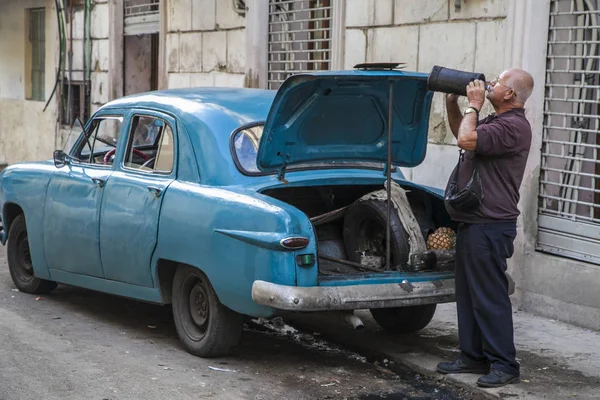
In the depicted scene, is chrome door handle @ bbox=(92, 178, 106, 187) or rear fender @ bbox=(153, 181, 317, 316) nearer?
rear fender @ bbox=(153, 181, 317, 316)

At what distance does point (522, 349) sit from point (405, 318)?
864mm

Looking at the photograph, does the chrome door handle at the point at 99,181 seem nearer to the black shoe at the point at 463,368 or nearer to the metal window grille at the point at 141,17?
the black shoe at the point at 463,368

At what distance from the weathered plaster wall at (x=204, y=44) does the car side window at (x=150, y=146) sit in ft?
19.5

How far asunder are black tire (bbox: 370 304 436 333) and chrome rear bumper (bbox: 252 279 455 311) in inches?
36.9

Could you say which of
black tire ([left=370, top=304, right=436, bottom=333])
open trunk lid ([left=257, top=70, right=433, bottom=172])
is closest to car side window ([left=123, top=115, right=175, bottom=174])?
open trunk lid ([left=257, top=70, right=433, bottom=172])

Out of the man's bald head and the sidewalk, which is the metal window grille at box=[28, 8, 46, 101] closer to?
the sidewalk

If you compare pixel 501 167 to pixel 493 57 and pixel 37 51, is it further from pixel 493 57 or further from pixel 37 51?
pixel 37 51

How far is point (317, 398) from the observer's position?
20.0 ft

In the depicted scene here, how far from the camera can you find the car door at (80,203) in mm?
7871

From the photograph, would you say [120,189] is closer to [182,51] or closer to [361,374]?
[361,374]

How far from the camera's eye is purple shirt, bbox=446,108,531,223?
20.0 ft

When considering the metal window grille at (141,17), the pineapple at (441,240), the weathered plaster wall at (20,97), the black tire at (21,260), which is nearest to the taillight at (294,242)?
the pineapple at (441,240)

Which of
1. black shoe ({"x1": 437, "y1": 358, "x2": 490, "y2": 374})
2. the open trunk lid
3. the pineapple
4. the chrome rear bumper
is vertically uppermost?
the open trunk lid

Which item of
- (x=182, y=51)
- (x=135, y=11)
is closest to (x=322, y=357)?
(x=182, y=51)
